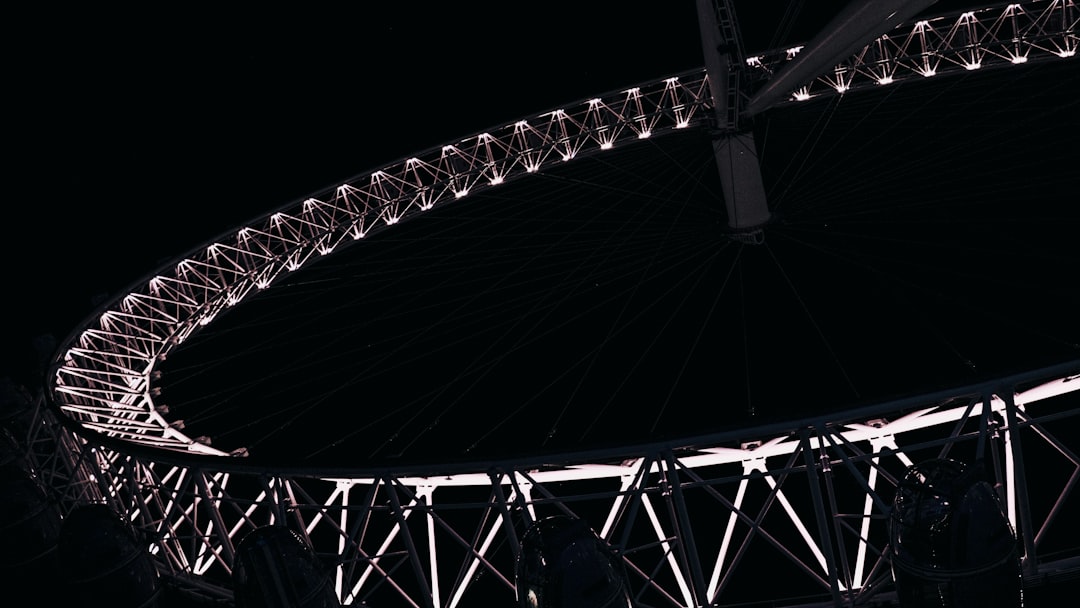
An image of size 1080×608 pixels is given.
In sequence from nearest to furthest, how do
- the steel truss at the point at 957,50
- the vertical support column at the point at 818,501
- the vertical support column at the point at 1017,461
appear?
the vertical support column at the point at 1017,461
the vertical support column at the point at 818,501
the steel truss at the point at 957,50

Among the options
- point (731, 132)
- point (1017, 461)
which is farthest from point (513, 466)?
point (731, 132)

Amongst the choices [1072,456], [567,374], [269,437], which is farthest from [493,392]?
[1072,456]

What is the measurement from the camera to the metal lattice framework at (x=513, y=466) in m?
20.0

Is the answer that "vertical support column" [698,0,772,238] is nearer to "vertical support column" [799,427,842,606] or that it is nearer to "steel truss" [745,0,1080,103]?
"steel truss" [745,0,1080,103]

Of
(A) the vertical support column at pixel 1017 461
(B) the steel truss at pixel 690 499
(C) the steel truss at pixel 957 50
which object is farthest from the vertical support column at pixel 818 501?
(C) the steel truss at pixel 957 50

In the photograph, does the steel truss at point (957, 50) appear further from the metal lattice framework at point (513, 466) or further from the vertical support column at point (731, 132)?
the vertical support column at point (731, 132)

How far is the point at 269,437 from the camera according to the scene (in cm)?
3130

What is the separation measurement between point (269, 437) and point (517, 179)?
22.3m

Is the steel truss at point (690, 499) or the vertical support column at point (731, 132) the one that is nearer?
the steel truss at point (690, 499)

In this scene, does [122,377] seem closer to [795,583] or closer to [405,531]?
[405,531]

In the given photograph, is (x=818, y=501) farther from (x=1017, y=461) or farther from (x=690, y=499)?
(x=690, y=499)

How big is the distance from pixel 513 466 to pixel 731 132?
17865mm

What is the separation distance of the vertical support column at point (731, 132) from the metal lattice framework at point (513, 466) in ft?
3.71

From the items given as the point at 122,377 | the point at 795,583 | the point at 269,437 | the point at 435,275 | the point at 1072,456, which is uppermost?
the point at 435,275
